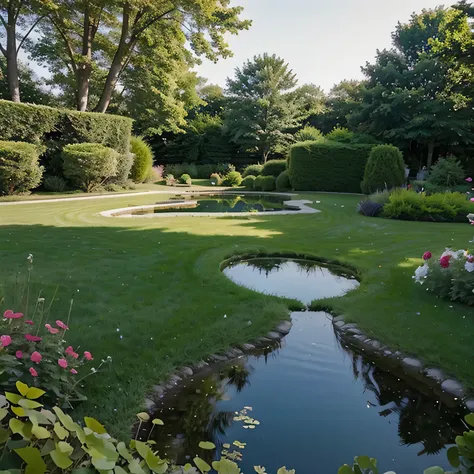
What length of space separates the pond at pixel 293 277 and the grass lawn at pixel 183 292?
0.93 feet

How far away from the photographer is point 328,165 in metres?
18.0

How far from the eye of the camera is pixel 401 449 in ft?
6.94

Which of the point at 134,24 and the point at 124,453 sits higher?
the point at 134,24

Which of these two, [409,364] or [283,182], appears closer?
[409,364]

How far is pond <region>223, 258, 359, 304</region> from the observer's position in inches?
183

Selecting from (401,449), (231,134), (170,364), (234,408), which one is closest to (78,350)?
(170,364)

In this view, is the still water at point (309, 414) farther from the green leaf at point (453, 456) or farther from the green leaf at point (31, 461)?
the green leaf at point (31, 461)

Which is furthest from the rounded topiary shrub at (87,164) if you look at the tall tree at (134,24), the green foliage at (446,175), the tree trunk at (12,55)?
the green foliage at (446,175)

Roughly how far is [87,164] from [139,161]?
5394 mm

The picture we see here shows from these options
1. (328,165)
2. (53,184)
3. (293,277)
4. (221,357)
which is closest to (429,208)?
(293,277)

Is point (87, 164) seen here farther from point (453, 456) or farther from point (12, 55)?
point (453, 456)

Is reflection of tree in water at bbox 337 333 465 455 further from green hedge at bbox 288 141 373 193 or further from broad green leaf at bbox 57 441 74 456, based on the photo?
green hedge at bbox 288 141 373 193

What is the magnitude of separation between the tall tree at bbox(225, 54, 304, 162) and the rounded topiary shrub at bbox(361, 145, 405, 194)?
49.6 ft

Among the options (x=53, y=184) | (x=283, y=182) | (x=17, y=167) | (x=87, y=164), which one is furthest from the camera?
(x=283, y=182)
